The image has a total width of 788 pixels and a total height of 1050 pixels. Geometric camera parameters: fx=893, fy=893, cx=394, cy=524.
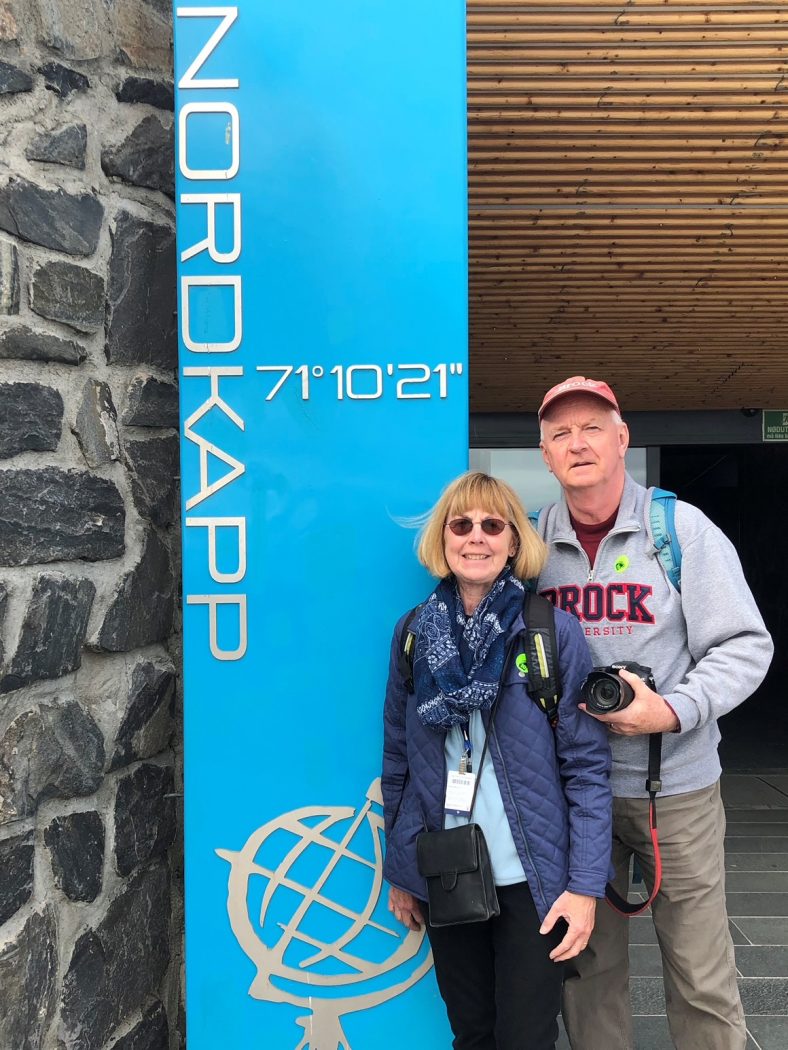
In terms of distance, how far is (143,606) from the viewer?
8.43 feet

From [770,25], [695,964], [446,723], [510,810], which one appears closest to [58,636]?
[446,723]

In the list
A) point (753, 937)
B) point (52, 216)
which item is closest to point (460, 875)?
point (52, 216)

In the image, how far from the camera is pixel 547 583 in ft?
8.16

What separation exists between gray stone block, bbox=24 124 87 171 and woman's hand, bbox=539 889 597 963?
7.29 feet

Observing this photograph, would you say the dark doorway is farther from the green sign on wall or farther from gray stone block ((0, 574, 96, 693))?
gray stone block ((0, 574, 96, 693))

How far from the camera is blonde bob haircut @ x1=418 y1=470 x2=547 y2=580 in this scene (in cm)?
228

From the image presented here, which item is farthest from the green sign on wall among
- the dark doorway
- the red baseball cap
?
the red baseball cap

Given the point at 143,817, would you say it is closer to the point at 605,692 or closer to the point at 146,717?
the point at 146,717

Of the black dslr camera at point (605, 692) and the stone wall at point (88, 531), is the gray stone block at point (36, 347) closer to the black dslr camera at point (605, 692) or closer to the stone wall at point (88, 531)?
the stone wall at point (88, 531)

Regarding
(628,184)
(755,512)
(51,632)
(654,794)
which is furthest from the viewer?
(755,512)

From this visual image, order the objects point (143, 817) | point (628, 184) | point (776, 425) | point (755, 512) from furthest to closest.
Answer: point (755, 512), point (776, 425), point (628, 184), point (143, 817)

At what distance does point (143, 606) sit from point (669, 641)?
1.46 m

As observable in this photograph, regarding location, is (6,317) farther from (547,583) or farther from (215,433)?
(547,583)

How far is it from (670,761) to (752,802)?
4.55 meters
